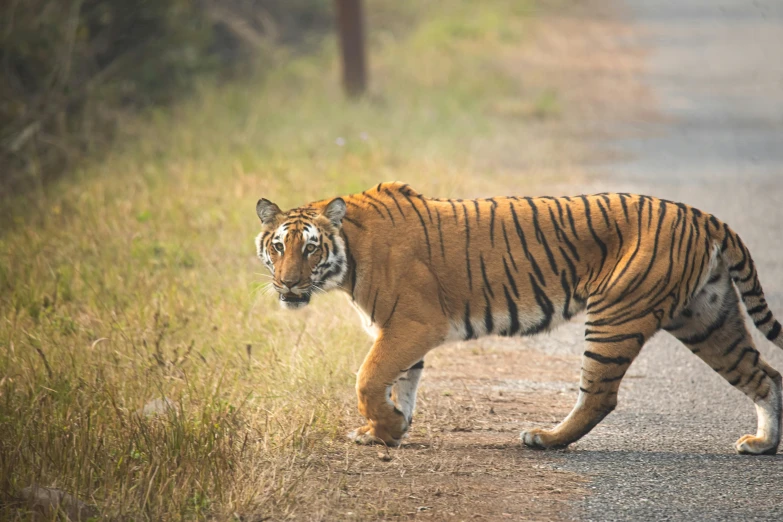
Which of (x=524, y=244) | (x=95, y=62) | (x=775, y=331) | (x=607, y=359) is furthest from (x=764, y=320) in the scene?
(x=95, y=62)

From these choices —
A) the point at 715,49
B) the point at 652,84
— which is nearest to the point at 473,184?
the point at 652,84

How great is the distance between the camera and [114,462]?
4371mm

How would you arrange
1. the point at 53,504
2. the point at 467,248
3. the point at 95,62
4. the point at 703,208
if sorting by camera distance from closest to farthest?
1. the point at 53,504
2. the point at 467,248
3. the point at 703,208
4. the point at 95,62

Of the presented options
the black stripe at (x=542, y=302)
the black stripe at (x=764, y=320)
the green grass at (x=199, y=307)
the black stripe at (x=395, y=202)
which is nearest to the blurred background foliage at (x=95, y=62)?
the green grass at (x=199, y=307)

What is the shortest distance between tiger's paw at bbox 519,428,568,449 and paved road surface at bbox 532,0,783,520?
0.27 ft

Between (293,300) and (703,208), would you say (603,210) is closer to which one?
(293,300)

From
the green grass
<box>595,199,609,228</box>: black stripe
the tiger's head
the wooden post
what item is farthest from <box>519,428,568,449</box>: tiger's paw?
the wooden post

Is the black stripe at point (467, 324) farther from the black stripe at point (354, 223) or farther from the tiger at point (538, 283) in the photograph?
the black stripe at point (354, 223)

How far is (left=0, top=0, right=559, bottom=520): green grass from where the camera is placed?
434 cm

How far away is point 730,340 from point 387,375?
1.63m

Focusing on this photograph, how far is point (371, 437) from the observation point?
16.4 feet

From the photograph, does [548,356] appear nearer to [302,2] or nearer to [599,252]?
[599,252]

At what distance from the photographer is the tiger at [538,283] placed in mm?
4898

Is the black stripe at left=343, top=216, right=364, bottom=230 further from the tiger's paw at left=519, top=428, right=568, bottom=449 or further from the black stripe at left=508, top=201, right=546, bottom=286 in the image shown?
the tiger's paw at left=519, top=428, right=568, bottom=449
